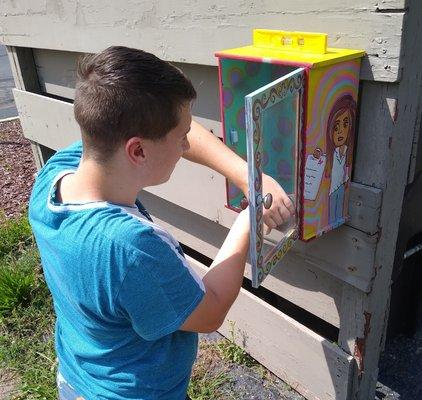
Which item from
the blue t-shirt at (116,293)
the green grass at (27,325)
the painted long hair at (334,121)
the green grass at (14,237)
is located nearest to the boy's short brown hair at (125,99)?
the blue t-shirt at (116,293)

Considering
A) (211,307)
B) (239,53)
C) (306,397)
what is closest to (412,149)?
(239,53)

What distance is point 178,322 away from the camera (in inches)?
44.2

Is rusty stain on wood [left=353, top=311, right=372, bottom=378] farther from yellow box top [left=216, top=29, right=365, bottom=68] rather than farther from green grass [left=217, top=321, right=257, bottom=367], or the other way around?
yellow box top [left=216, top=29, right=365, bottom=68]

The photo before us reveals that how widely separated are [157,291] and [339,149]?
31.8 inches

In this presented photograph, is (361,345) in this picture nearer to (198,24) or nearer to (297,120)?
(297,120)

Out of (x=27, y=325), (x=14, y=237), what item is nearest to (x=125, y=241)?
(x=27, y=325)

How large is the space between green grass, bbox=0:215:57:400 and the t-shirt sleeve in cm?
166

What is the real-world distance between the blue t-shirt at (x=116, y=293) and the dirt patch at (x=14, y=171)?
12.1 feet

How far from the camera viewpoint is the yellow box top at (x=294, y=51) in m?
1.40

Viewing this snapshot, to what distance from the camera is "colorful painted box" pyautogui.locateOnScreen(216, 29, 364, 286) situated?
4.26 feet

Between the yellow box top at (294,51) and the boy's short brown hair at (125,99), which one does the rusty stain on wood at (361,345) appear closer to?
the yellow box top at (294,51)

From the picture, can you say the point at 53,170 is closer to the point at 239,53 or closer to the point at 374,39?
the point at 239,53

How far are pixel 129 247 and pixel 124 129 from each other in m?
0.25

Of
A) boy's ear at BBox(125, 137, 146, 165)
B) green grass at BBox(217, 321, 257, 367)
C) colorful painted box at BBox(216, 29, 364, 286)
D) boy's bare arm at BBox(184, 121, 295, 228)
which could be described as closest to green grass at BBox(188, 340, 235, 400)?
green grass at BBox(217, 321, 257, 367)
